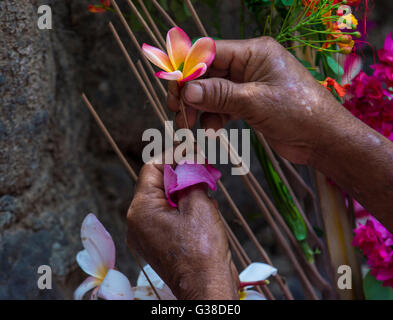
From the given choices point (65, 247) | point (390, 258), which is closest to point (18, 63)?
point (65, 247)

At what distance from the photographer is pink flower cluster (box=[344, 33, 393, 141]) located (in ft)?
2.20

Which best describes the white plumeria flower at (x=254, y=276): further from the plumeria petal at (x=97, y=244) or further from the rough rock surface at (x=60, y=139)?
the rough rock surface at (x=60, y=139)

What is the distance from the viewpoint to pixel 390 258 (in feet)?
2.25

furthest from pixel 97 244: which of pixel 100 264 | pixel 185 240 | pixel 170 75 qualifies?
pixel 170 75

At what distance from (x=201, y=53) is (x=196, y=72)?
0.03 m

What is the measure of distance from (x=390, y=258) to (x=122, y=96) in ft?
1.81

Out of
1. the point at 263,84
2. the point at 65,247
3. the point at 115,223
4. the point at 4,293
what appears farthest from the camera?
the point at 115,223

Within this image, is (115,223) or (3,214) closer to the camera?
(3,214)

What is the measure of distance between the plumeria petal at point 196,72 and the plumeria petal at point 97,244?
0.71 feet

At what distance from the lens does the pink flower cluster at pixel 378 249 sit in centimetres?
69

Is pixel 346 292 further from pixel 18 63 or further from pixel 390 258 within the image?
pixel 18 63

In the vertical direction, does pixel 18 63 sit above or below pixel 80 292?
above

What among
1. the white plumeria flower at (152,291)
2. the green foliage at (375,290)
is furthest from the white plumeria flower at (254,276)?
the green foliage at (375,290)

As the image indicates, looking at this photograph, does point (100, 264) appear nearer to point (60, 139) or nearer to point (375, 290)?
point (60, 139)
